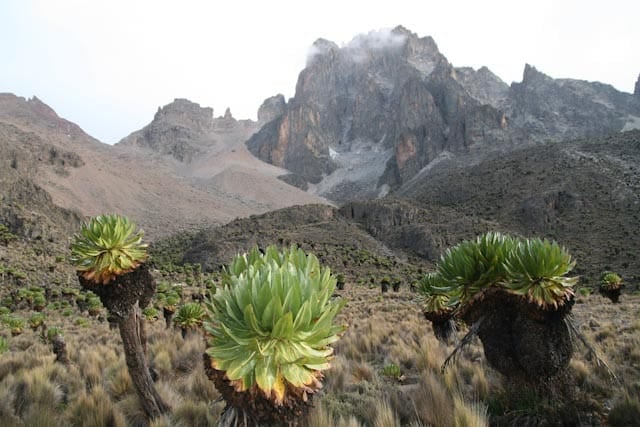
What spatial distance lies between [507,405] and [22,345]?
12.8 m

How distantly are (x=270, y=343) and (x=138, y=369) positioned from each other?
3134 mm

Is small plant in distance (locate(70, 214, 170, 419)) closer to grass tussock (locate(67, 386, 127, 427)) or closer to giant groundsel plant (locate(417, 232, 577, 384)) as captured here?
grass tussock (locate(67, 386, 127, 427))

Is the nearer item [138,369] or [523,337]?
[523,337]

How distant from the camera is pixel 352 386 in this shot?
575 centimetres

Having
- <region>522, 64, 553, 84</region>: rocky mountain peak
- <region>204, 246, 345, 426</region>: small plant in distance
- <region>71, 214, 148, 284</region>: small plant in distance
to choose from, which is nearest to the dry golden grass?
<region>204, 246, 345, 426</region>: small plant in distance

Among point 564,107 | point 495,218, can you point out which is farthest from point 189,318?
point 564,107

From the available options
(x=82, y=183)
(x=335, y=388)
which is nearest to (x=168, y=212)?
(x=82, y=183)

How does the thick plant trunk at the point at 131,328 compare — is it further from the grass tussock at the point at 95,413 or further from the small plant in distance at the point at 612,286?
the small plant in distance at the point at 612,286

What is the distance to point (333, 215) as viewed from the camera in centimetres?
8300

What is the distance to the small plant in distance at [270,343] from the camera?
2369 mm

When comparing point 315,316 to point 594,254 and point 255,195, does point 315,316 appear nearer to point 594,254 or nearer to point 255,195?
point 594,254

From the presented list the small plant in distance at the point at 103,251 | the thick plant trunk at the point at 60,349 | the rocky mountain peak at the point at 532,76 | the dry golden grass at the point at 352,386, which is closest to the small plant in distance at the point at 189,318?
the dry golden grass at the point at 352,386

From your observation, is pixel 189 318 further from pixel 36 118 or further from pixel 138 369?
pixel 36 118

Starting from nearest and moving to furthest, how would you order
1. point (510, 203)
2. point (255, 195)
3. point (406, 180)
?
1. point (510, 203)
2. point (255, 195)
3. point (406, 180)
